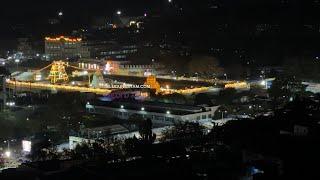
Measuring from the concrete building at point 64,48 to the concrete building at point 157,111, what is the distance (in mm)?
8548

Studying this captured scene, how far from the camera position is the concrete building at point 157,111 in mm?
9188

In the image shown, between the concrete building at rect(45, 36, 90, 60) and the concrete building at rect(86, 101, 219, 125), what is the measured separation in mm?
8548

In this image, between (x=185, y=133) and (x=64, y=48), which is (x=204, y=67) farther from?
(x=185, y=133)

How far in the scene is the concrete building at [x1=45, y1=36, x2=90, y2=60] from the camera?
18766mm

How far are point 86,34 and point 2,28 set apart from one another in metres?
3.64


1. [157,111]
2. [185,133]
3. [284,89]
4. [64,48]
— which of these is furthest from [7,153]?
[64,48]

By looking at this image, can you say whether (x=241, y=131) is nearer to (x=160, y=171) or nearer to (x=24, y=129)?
(x=160, y=171)

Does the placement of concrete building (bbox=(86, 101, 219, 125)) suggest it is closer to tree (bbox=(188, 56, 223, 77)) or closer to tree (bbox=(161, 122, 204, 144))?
tree (bbox=(161, 122, 204, 144))

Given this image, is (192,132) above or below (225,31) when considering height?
below

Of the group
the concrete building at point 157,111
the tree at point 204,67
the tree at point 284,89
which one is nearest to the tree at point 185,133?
the concrete building at point 157,111

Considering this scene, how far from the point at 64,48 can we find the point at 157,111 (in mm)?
9997

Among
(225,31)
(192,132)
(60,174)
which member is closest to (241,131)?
(192,132)

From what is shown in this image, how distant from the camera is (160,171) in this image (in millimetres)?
5070

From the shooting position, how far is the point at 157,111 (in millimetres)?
9438
